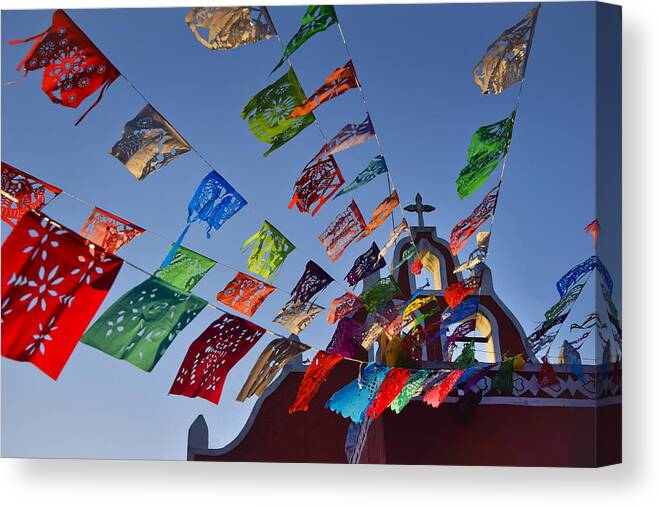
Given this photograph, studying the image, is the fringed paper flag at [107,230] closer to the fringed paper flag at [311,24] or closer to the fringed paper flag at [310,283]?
the fringed paper flag at [310,283]

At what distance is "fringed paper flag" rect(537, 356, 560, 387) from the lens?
424 cm

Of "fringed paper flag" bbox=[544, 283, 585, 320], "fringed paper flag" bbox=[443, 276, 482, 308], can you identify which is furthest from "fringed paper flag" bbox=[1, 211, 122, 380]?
"fringed paper flag" bbox=[544, 283, 585, 320]

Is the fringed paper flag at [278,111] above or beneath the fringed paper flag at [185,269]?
above

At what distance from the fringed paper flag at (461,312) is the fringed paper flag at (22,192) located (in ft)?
4.99

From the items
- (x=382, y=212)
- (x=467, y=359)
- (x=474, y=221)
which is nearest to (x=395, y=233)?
(x=382, y=212)

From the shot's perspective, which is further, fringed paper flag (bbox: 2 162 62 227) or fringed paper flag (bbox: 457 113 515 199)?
fringed paper flag (bbox: 2 162 62 227)

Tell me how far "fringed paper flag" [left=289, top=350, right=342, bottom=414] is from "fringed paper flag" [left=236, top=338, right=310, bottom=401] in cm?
7

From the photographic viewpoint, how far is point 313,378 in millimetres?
4344

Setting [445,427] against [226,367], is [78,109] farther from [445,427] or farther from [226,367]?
[445,427]

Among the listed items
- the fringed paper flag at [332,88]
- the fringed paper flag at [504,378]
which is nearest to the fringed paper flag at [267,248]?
the fringed paper flag at [332,88]

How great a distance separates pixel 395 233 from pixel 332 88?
0.58 meters

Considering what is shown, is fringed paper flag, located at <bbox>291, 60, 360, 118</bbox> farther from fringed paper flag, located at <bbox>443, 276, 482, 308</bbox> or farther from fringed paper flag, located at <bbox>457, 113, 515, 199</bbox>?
fringed paper flag, located at <bbox>443, 276, 482, 308</bbox>

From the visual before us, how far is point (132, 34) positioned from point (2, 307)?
114cm

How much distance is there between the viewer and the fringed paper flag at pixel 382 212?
4320 mm
